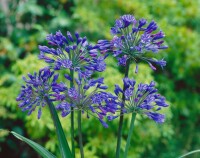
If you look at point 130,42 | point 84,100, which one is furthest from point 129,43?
point 84,100

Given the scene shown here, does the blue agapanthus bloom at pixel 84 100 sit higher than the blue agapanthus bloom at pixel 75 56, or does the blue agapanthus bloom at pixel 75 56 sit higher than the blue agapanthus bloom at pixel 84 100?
the blue agapanthus bloom at pixel 75 56

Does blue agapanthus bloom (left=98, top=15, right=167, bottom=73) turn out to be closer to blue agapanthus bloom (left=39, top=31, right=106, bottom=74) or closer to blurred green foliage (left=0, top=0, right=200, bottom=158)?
blue agapanthus bloom (left=39, top=31, right=106, bottom=74)

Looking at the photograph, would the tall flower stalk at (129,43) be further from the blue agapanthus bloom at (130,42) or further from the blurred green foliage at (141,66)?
the blurred green foliage at (141,66)

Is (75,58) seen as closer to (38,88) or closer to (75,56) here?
(75,56)

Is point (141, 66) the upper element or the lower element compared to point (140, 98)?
upper

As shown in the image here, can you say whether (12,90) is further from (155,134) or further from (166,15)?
(166,15)

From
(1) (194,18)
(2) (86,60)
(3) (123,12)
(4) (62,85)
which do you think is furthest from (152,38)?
(1) (194,18)

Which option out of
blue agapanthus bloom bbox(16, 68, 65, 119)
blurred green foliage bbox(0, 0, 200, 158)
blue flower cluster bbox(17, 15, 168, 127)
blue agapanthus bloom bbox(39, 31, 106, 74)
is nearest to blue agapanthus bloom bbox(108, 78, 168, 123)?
blue flower cluster bbox(17, 15, 168, 127)

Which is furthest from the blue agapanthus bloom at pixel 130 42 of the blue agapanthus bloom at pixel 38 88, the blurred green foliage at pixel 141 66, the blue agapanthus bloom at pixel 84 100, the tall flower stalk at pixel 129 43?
the blurred green foliage at pixel 141 66

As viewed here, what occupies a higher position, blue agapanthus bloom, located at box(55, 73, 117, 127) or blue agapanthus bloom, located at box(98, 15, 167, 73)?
blue agapanthus bloom, located at box(98, 15, 167, 73)
